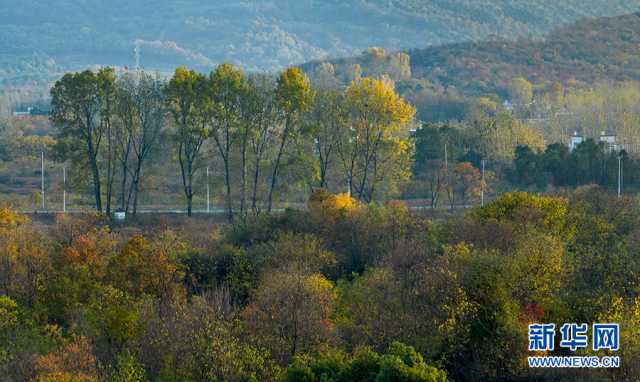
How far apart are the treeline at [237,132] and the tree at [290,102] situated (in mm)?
45

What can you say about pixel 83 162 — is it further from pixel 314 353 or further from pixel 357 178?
pixel 314 353

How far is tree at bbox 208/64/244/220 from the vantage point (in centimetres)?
5075

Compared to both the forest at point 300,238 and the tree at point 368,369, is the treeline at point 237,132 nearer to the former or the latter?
the forest at point 300,238

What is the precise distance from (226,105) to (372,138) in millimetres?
6941

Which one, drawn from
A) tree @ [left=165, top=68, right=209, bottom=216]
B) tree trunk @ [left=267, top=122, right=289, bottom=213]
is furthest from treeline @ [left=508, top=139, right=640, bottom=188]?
tree @ [left=165, top=68, right=209, bottom=216]

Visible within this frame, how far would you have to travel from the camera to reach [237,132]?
2015 inches

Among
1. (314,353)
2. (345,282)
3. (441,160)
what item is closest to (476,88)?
(441,160)

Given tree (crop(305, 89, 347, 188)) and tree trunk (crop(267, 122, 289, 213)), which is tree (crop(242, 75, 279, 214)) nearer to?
A: tree trunk (crop(267, 122, 289, 213))

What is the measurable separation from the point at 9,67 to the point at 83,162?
151 meters

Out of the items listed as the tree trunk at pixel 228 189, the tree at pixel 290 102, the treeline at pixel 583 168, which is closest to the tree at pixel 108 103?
the tree trunk at pixel 228 189

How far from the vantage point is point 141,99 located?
51844mm

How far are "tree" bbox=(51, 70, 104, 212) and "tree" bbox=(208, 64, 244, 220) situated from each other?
5.13 m

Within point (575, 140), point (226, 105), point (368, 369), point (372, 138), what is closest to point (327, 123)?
point (372, 138)

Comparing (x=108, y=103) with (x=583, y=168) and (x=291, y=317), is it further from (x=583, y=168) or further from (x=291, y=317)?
(x=291, y=317)
